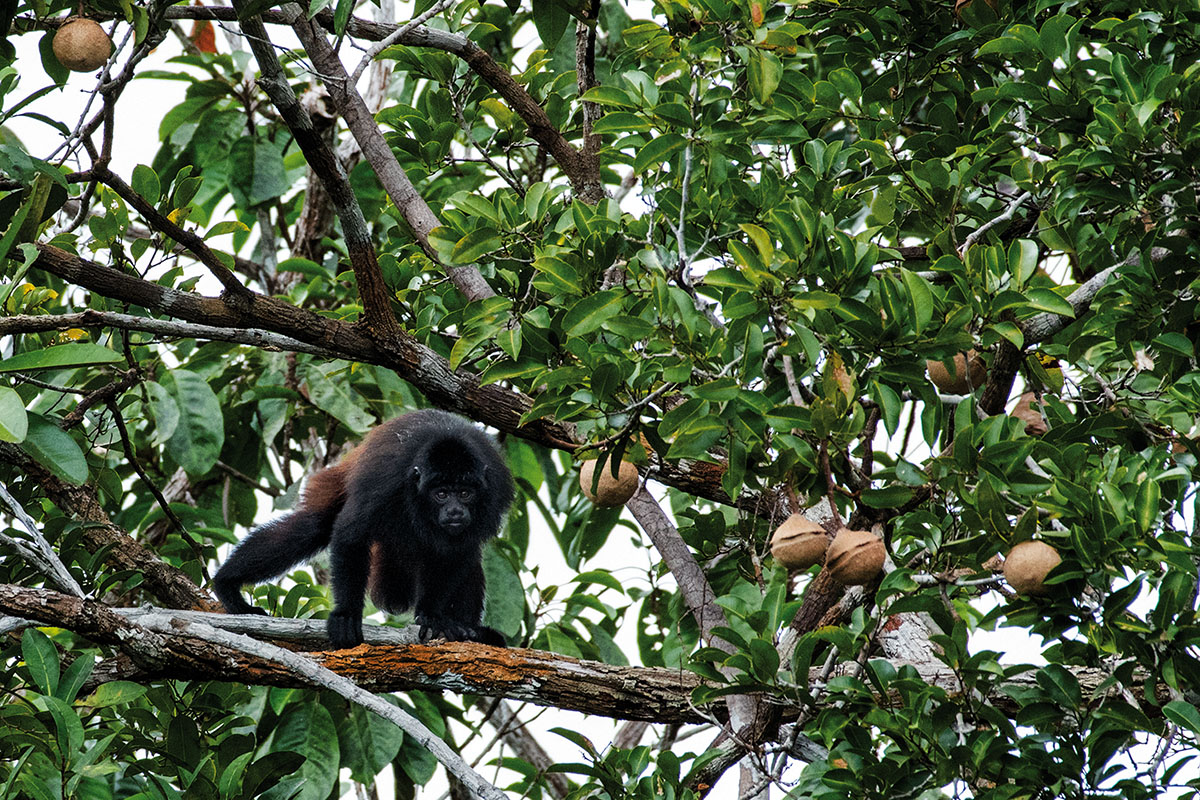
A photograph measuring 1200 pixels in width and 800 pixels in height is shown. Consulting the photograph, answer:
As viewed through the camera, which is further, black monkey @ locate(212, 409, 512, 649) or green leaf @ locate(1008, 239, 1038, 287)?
black monkey @ locate(212, 409, 512, 649)

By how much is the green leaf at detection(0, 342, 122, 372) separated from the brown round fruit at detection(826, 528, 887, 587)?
171 centimetres

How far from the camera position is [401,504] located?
16.6 feet

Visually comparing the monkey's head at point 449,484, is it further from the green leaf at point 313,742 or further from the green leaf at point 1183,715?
the green leaf at point 1183,715

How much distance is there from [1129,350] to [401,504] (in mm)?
2956

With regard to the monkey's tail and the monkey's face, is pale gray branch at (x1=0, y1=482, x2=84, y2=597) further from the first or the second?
the monkey's face

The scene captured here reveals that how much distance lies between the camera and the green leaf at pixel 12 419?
253 cm

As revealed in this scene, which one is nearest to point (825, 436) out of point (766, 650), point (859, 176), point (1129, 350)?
point (766, 650)

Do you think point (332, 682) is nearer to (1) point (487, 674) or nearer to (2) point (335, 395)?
(1) point (487, 674)

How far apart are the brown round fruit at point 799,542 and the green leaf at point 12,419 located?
63.8 inches

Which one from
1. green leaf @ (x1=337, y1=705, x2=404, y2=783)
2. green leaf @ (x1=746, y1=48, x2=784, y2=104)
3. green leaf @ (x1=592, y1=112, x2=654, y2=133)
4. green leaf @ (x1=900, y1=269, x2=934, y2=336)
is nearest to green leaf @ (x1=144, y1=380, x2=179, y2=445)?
green leaf @ (x1=337, y1=705, x2=404, y2=783)

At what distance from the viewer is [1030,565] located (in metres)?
2.52

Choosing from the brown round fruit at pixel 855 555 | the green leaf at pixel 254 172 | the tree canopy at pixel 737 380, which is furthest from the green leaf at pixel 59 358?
the green leaf at pixel 254 172

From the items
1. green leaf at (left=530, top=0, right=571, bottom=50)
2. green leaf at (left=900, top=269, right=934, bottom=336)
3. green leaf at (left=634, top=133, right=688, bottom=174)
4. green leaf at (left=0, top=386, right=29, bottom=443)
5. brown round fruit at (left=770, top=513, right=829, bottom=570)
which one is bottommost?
green leaf at (left=0, top=386, right=29, bottom=443)

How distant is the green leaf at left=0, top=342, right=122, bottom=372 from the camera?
2.85 meters
